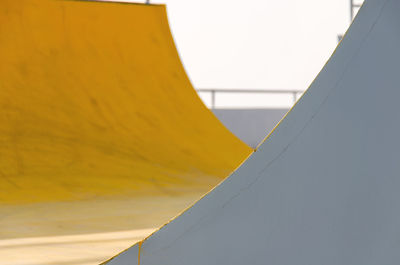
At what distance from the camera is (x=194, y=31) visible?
50.8 feet

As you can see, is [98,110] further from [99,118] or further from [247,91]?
[247,91]

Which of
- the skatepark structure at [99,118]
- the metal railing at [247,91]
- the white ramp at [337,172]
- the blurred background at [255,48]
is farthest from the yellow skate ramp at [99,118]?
the blurred background at [255,48]

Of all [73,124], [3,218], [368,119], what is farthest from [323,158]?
[73,124]

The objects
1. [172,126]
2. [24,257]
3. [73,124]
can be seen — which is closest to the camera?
[24,257]

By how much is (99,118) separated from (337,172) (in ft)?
16.9

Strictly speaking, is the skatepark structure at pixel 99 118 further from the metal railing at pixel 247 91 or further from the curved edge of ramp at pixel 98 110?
the metal railing at pixel 247 91

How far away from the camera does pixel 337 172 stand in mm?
1905

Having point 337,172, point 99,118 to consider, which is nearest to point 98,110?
point 99,118

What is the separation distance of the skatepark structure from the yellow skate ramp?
0.04 ft

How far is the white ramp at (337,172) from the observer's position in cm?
185

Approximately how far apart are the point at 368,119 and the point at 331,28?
568 inches

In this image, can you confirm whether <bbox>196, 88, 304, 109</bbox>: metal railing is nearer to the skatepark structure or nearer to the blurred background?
the blurred background

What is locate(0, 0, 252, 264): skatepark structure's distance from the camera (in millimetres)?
5918

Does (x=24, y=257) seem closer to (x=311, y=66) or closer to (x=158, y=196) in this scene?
(x=158, y=196)
